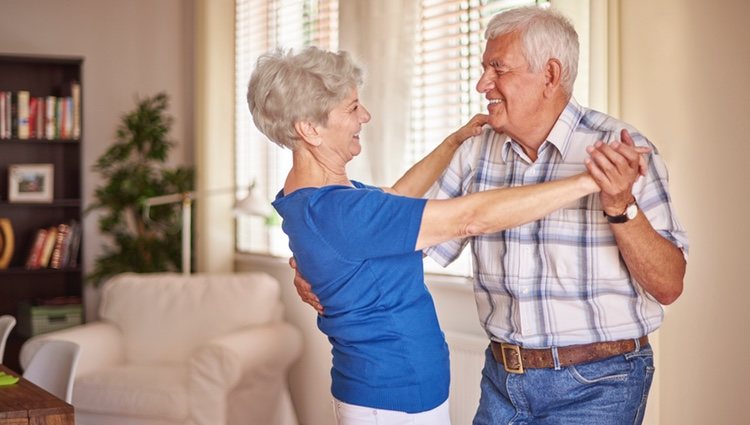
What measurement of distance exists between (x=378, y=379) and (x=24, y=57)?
15.4 feet

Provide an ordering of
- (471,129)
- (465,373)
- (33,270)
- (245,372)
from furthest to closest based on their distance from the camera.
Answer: (33,270)
(245,372)
(465,373)
(471,129)

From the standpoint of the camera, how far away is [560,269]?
2.01 metres

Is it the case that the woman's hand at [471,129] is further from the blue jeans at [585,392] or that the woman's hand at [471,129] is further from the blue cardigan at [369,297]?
the blue jeans at [585,392]

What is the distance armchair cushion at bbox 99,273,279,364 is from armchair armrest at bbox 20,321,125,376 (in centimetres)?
7

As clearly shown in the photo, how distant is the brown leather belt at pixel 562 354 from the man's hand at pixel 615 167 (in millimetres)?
363

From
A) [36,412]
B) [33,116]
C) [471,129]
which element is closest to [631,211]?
[471,129]

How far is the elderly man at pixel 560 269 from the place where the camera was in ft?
6.35

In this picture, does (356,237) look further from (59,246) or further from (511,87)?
(59,246)

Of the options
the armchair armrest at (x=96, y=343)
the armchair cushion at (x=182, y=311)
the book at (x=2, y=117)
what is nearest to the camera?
the armchair armrest at (x=96, y=343)

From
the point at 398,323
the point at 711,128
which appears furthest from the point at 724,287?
the point at 398,323

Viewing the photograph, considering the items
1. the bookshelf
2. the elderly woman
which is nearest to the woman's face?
the elderly woman

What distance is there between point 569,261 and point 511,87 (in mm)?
395

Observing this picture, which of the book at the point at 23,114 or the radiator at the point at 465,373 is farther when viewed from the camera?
the book at the point at 23,114

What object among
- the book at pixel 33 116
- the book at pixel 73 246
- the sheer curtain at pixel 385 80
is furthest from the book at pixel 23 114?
the sheer curtain at pixel 385 80
